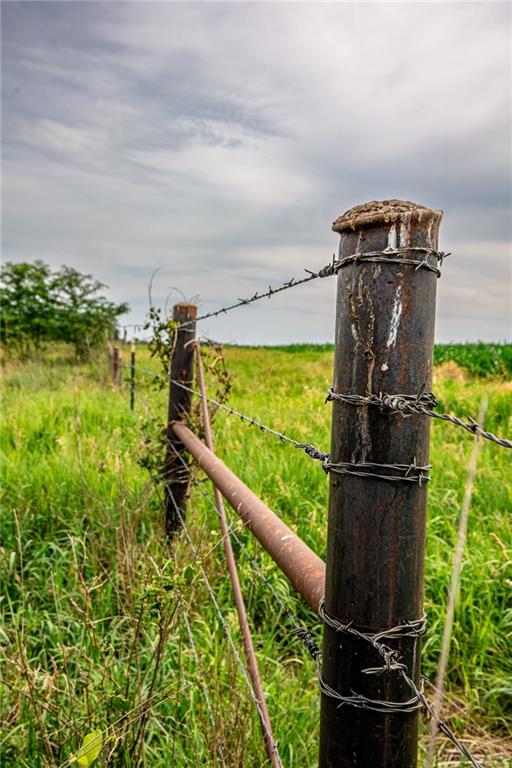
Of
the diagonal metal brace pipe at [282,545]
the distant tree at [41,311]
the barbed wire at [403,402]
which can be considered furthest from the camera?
the distant tree at [41,311]

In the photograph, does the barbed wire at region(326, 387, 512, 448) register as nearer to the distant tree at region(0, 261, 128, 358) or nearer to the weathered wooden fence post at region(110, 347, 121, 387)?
the weathered wooden fence post at region(110, 347, 121, 387)

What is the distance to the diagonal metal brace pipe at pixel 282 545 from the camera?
1231 millimetres

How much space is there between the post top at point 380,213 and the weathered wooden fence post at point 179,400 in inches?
101

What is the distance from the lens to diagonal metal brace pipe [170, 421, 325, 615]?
123 cm

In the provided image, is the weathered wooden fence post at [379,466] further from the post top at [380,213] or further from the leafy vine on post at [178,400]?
the leafy vine on post at [178,400]

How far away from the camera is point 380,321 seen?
968 millimetres

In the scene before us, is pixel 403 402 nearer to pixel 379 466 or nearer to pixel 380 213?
pixel 379 466

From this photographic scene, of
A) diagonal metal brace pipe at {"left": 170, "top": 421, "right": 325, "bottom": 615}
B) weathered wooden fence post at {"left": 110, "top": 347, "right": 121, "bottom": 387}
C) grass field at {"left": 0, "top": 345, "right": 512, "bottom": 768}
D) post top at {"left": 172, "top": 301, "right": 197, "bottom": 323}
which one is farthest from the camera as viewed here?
weathered wooden fence post at {"left": 110, "top": 347, "right": 121, "bottom": 387}

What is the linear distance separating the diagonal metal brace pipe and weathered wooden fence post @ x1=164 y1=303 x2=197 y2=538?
1495 mm

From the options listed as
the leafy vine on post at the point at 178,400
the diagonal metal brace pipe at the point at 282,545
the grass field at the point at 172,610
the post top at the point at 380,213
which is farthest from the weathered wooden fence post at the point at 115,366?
the post top at the point at 380,213

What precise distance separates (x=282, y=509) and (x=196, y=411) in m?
1.09

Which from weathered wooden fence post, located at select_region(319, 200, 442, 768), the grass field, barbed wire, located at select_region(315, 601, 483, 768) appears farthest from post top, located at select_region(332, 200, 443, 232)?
the grass field

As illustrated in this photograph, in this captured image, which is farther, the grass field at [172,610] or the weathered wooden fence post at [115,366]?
the weathered wooden fence post at [115,366]

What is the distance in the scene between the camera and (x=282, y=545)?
142 centimetres
